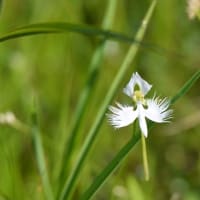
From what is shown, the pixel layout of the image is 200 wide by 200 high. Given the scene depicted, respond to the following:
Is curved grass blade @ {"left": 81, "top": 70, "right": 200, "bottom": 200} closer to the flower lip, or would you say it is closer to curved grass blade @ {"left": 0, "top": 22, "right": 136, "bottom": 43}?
the flower lip

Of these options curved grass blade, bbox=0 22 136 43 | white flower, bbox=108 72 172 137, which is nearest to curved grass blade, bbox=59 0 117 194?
curved grass blade, bbox=0 22 136 43

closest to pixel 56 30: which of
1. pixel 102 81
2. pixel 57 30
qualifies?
pixel 57 30

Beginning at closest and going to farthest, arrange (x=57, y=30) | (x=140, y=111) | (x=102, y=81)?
(x=140, y=111) < (x=57, y=30) < (x=102, y=81)

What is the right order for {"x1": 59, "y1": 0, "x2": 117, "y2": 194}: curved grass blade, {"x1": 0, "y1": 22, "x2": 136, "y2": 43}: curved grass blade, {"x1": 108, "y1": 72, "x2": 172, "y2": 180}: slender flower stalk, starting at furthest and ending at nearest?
1. {"x1": 59, "y1": 0, "x2": 117, "y2": 194}: curved grass blade
2. {"x1": 0, "y1": 22, "x2": 136, "y2": 43}: curved grass blade
3. {"x1": 108, "y1": 72, "x2": 172, "y2": 180}: slender flower stalk

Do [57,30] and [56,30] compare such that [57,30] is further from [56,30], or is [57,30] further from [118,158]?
[118,158]

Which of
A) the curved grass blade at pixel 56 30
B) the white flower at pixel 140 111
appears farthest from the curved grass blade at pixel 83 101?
the white flower at pixel 140 111

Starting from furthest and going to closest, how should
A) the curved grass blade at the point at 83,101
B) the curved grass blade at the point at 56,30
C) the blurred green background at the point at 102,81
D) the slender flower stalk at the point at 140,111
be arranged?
Result: 1. the blurred green background at the point at 102,81
2. the curved grass blade at the point at 83,101
3. the curved grass blade at the point at 56,30
4. the slender flower stalk at the point at 140,111

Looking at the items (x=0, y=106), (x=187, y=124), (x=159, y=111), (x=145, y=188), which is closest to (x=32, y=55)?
(x=0, y=106)

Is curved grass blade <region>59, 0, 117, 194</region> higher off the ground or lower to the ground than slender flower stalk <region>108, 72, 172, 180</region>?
higher

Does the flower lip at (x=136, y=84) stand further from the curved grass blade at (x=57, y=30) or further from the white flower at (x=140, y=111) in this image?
the curved grass blade at (x=57, y=30)
